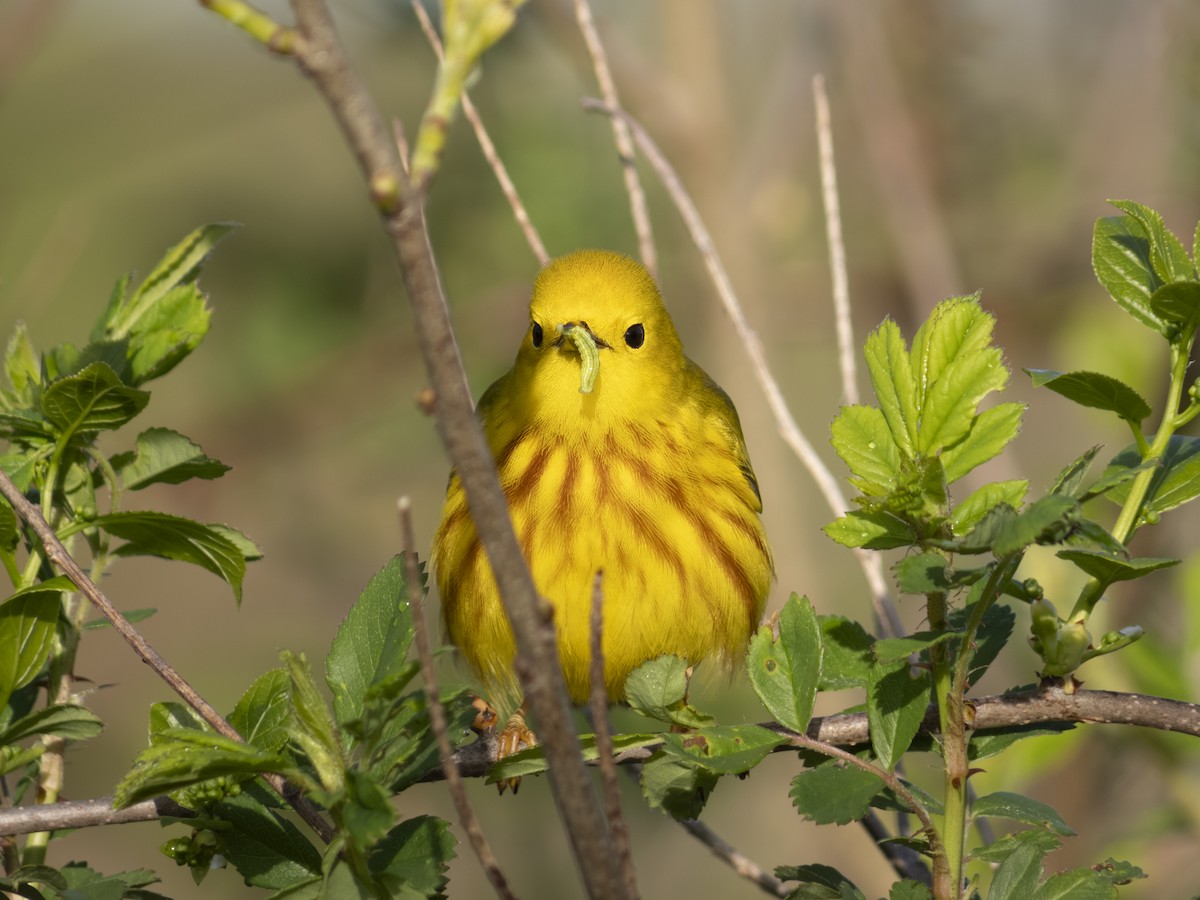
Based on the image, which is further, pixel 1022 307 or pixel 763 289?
pixel 1022 307

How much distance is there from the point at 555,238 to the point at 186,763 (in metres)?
4.47

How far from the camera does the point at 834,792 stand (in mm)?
1659

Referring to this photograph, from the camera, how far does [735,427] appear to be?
156 inches

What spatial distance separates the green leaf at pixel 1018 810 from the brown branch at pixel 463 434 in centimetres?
76

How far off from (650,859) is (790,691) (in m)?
5.50

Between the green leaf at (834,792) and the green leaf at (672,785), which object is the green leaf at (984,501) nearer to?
the green leaf at (834,792)

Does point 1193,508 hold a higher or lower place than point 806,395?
lower

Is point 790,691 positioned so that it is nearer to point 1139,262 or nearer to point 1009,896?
point 1009,896

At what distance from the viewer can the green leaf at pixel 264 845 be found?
175 centimetres

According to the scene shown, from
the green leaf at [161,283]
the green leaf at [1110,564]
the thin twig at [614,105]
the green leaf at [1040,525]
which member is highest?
the thin twig at [614,105]

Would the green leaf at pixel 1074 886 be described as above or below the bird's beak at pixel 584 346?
below

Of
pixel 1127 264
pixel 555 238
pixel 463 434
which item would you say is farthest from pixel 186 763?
pixel 555 238

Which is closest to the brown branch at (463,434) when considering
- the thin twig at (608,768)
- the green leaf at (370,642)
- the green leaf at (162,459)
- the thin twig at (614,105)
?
the thin twig at (608,768)

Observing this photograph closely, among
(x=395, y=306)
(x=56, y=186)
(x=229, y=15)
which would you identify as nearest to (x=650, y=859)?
(x=395, y=306)
